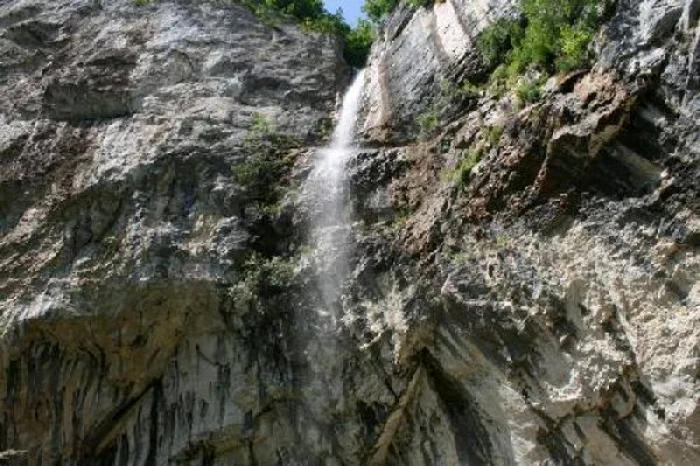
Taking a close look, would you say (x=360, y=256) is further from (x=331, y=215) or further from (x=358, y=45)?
(x=358, y=45)

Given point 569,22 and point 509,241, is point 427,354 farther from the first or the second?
point 569,22

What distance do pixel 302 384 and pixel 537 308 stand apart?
10.5 feet

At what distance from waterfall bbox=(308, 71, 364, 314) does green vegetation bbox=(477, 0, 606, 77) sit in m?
2.47

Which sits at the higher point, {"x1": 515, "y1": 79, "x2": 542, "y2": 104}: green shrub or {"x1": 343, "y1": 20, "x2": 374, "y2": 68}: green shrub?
{"x1": 343, "y1": 20, "x2": 374, "y2": 68}: green shrub

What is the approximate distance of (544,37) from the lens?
9.66 metres

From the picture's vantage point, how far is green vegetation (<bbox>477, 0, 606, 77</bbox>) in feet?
29.7

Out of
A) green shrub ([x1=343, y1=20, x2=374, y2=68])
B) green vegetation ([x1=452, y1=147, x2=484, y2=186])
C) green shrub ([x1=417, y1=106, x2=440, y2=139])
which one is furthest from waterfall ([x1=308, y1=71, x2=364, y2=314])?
green shrub ([x1=343, y1=20, x2=374, y2=68])

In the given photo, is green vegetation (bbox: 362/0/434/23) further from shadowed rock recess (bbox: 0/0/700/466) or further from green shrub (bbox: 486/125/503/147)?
green shrub (bbox: 486/125/503/147)

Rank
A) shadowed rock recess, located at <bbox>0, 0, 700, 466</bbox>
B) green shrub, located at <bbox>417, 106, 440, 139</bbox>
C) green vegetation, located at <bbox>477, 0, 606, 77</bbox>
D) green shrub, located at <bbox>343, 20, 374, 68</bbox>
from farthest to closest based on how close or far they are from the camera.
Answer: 1. green shrub, located at <bbox>343, 20, 374, 68</bbox>
2. green shrub, located at <bbox>417, 106, 440, 139</bbox>
3. green vegetation, located at <bbox>477, 0, 606, 77</bbox>
4. shadowed rock recess, located at <bbox>0, 0, 700, 466</bbox>

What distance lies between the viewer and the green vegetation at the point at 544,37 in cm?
906

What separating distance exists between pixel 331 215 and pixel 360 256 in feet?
2.85

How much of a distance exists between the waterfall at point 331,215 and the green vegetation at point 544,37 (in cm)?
247

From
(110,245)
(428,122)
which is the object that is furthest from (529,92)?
(110,245)

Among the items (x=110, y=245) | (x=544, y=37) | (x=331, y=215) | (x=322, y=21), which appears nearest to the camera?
(x=544, y=37)
